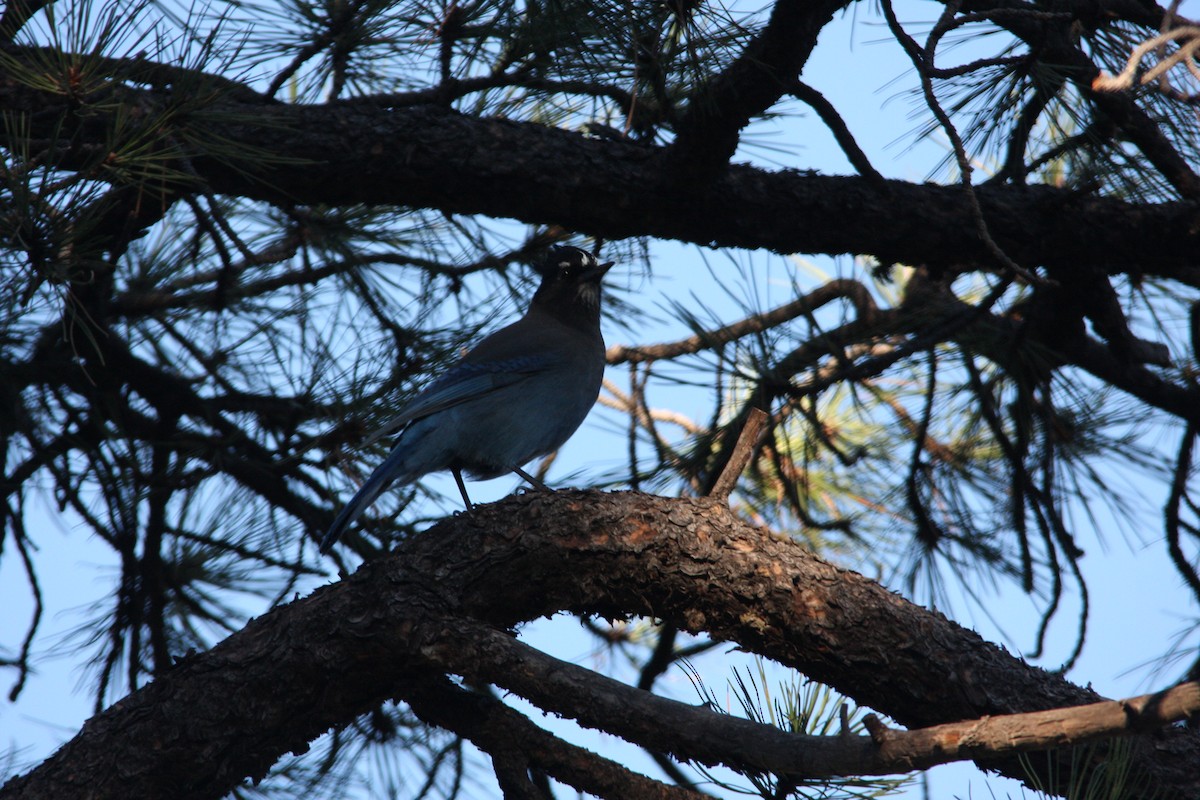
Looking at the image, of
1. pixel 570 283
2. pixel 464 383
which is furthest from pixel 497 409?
pixel 570 283

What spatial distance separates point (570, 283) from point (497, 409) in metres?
0.84

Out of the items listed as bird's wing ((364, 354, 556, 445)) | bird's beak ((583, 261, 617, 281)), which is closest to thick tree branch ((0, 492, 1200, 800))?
bird's wing ((364, 354, 556, 445))

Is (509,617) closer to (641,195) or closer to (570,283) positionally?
(641,195)

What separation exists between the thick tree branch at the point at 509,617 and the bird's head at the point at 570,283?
1885 mm

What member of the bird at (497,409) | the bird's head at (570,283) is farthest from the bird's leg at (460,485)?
the bird's head at (570,283)

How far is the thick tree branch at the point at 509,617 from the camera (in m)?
2.64

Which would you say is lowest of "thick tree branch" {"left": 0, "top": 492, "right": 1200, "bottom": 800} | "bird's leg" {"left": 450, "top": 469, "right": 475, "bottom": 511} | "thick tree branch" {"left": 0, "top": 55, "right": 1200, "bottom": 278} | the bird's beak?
"thick tree branch" {"left": 0, "top": 492, "right": 1200, "bottom": 800}

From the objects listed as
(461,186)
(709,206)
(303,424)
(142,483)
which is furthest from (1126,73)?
(142,483)

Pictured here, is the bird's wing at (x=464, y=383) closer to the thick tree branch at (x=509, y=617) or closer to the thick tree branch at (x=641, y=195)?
the thick tree branch at (x=641, y=195)

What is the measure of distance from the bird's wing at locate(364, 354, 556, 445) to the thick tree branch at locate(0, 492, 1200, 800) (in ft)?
3.34

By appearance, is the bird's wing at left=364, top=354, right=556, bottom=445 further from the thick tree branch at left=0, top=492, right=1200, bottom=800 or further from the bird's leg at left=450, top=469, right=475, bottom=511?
the thick tree branch at left=0, top=492, right=1200, bottom=800

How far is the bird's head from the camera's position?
4566 mm

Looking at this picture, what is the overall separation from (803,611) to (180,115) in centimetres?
190

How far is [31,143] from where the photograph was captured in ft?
8.82
